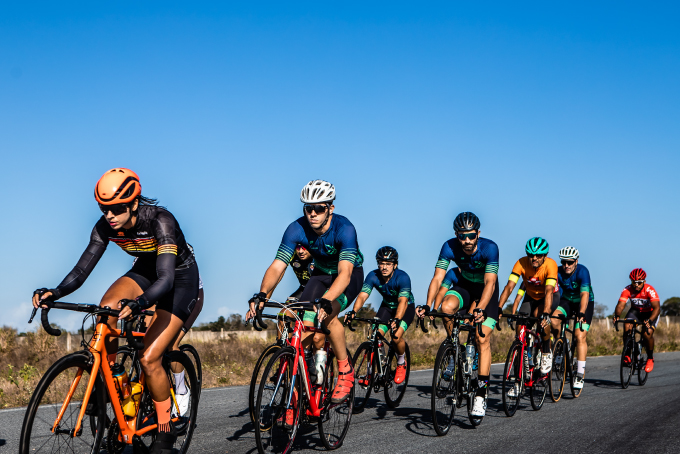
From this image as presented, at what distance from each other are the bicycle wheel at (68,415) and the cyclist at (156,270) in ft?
0.98

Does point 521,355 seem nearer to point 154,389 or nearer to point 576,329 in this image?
point 576,329

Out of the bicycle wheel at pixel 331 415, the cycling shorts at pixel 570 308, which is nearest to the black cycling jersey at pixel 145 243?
the bicycle wheel at pixel 331 415

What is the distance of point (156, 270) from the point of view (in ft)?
16.1

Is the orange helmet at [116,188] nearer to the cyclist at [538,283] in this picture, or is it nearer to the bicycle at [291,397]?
the bicycle at [291,397]

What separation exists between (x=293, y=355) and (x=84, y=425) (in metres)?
1.78

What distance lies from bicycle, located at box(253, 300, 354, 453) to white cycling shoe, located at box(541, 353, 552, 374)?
14.6ft

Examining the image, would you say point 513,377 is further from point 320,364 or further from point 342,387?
point 320,364

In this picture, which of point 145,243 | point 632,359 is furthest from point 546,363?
point 145,243

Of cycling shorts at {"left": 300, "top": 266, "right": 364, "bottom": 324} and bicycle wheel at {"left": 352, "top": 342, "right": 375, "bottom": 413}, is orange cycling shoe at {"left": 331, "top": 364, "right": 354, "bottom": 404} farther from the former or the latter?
bicycle wheel at {"left": 352, "top": 342, "right": 375, "bottom": 413}

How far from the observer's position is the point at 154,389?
5008 millimetres

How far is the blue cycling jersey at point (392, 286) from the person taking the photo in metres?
9.75

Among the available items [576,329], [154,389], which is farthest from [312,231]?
[576,329]

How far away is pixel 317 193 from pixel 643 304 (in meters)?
9.83

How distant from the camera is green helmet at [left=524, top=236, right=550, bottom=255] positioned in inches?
392
